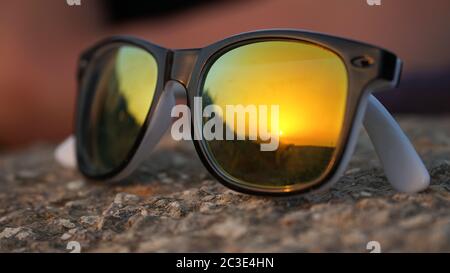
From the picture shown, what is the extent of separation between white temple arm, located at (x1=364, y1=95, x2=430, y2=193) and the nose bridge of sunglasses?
270 millimetres

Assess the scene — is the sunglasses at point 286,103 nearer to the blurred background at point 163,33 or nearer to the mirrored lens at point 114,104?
the mirrored lens at point 114,104

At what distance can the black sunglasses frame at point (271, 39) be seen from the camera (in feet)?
2.10

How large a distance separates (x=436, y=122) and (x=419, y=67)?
16.6 inches

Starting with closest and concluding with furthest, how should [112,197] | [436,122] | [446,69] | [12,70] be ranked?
[112,197], [436,122], [446,69], [12,70]

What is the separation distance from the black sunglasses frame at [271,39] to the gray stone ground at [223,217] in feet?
0.10

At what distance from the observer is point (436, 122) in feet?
4.45

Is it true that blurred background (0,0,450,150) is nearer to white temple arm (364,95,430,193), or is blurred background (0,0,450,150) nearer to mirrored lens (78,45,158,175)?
mirrored lens (78,45,158,175)

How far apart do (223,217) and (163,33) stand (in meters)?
1.51

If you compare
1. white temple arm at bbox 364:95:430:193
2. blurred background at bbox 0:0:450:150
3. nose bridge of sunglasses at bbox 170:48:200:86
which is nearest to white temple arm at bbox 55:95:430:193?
white temple arm at bbox 364:95:430:193

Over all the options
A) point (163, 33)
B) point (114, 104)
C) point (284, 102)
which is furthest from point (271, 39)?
point (163, 33)

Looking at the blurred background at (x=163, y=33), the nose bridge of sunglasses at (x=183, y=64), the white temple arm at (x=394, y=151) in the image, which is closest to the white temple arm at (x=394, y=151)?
the white temple arm at (x=394, y=151)

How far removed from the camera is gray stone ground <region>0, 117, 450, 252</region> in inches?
22.2

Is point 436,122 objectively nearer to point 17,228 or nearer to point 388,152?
point 388,152
